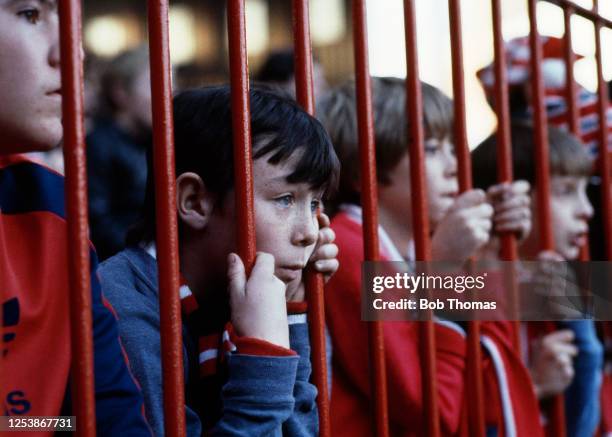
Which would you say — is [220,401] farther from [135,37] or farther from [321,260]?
[135,37]

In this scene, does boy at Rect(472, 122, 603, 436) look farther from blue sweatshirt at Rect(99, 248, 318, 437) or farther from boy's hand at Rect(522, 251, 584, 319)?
blue sweatshirt at Rect(99, 248, 318, 437)

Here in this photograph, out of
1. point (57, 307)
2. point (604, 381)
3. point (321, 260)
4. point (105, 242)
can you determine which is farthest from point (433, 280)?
point (105, 242)

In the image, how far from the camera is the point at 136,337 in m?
1.09

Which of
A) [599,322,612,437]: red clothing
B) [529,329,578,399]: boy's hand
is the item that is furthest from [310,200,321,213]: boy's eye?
[599,322,612,437]: red clothing

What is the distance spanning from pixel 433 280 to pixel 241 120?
490mm

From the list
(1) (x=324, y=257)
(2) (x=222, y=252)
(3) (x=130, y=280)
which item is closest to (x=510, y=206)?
(1) (x=324, y=257)

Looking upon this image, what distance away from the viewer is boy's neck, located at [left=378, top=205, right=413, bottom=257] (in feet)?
5.68

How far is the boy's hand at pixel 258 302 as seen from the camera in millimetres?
996

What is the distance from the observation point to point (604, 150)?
1920 millimetres

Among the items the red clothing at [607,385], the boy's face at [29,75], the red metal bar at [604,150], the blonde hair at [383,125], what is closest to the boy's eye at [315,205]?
the boy's face at [29,75]

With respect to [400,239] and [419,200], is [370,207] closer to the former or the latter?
[419,200]

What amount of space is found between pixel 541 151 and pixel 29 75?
1058 mm

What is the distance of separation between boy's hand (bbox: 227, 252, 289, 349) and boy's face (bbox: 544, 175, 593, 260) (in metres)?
1.11

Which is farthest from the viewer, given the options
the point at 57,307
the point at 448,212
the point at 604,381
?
the point at 604,381
